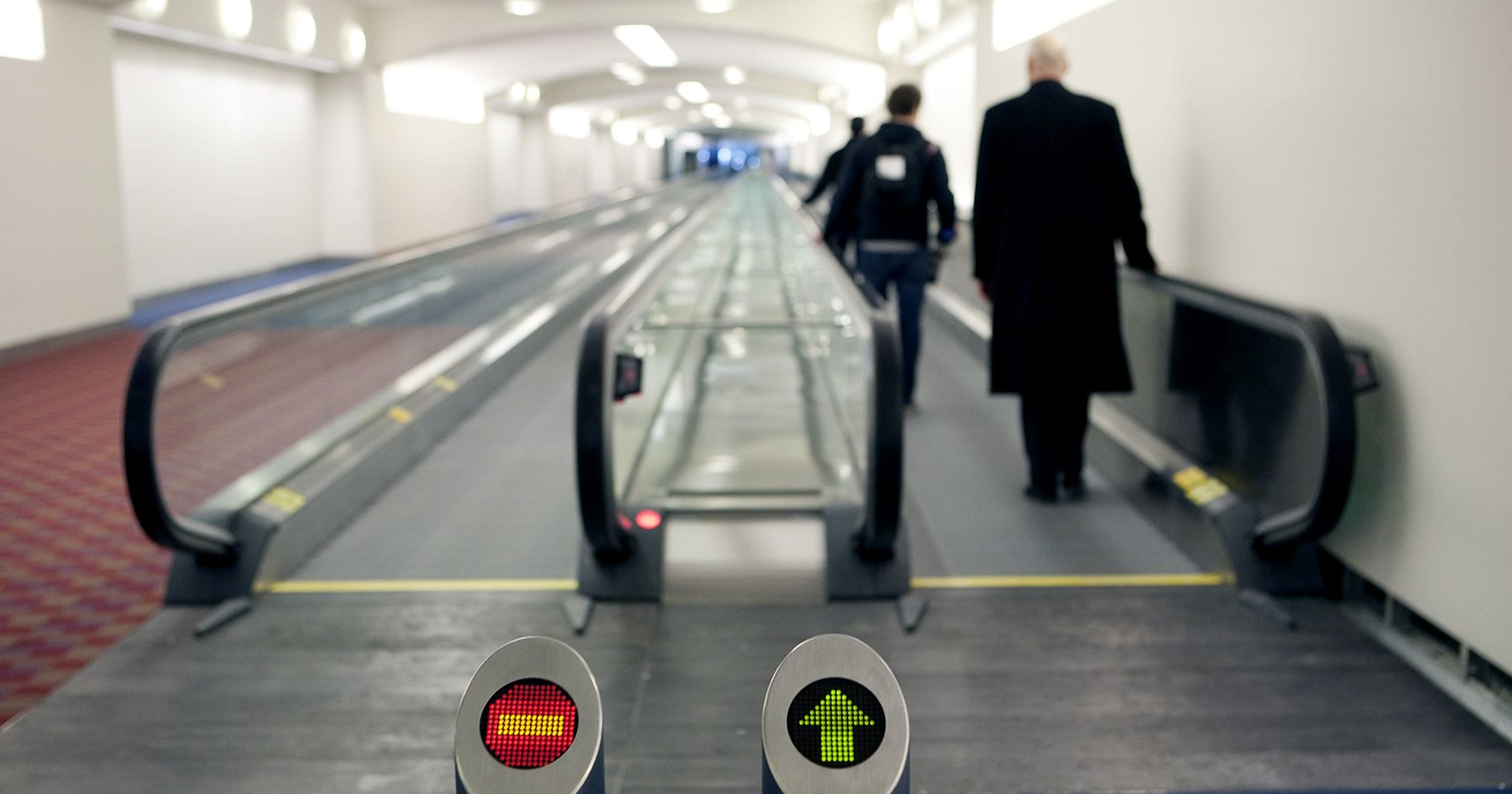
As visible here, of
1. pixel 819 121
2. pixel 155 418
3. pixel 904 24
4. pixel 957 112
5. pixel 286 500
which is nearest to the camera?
pixel 155 418

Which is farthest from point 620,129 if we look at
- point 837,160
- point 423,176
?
point 837,160

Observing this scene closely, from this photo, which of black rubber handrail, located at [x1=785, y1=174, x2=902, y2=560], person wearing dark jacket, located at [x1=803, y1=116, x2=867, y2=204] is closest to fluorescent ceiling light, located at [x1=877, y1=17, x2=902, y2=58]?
person wearing dark jacket, located at [x1=803, y1=116, x2=867, y2=204]

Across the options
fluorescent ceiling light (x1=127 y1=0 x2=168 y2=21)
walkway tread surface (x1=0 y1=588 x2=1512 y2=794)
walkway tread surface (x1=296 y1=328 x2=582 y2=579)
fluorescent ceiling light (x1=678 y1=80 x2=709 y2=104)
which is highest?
fluorescent ceiling light (x1=678 y1=80 x2=709 y2=104)

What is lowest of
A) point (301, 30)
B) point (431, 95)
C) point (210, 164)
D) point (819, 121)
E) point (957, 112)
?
point (210, 164)

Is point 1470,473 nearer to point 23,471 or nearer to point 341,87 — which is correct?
point 23,471

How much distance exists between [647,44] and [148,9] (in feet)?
35.3

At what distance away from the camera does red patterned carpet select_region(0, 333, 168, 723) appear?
400 centimetres

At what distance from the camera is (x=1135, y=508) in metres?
5.32

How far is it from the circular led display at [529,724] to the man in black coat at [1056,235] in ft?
12.3

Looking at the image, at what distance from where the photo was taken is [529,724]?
5.51 feet

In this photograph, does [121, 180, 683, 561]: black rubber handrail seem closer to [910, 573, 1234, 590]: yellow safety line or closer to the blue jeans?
[910, 573, 1234, 590]: yellow safety line

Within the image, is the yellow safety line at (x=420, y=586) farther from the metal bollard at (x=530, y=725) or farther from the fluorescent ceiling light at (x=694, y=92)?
the fluorescent ceiling light at (x=694, y=92)

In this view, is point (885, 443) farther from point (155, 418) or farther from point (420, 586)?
point (155, 418)

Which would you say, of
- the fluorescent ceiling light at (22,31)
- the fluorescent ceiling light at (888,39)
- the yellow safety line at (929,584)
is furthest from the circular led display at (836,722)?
the fluorescent ceiling light at (888,39)
